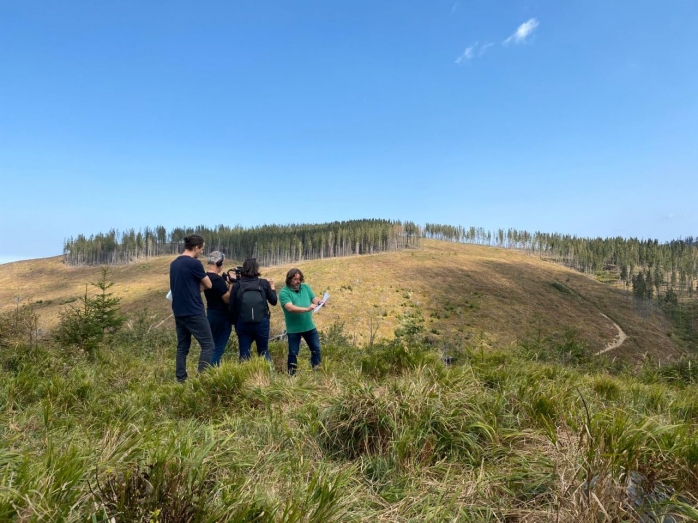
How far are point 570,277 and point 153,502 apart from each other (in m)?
99.3

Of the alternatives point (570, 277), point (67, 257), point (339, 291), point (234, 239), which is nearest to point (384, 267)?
point (339, 291)

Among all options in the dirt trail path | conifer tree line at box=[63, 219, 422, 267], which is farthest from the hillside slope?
conifer tree line at box=[63, 219, 422, 267]

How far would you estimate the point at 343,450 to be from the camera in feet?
9.16

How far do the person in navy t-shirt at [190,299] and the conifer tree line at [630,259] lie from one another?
301 ft

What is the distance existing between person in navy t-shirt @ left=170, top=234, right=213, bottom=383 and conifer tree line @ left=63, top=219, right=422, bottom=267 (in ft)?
335

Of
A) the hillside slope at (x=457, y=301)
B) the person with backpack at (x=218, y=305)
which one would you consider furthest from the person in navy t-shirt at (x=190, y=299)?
the hillside slope at (x=457, y=301)

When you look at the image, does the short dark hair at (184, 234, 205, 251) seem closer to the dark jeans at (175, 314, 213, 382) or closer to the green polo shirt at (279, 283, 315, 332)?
the dark jeans at (175, 314, 213, 382)

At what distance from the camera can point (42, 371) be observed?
197 inches

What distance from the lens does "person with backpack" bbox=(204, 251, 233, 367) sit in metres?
6.08

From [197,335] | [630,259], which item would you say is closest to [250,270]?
[197,335]

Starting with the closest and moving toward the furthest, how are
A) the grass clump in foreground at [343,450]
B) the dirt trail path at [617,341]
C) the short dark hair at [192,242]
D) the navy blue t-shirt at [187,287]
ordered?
the grass clump in foreground at [343,450] < the navy blue t-shirt at [187,287] < the short dark hair at [192,242] < the dirt trail path at [617,341]

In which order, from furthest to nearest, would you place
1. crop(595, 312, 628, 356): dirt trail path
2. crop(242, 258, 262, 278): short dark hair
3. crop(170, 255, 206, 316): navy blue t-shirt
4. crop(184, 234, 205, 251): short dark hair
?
1. crop(595, 312, 628, 356): dirt trail path
2. crop(242, 258, 262, 278): short dark hair
3. crop(184, 234, 205, 251): short dark hair
4. crop(170, 255, 206, 316): navy blue t-shirt

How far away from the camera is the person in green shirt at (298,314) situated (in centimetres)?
604

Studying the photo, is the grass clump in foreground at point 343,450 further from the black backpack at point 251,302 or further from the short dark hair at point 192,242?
the short dark hair at point 192,242
